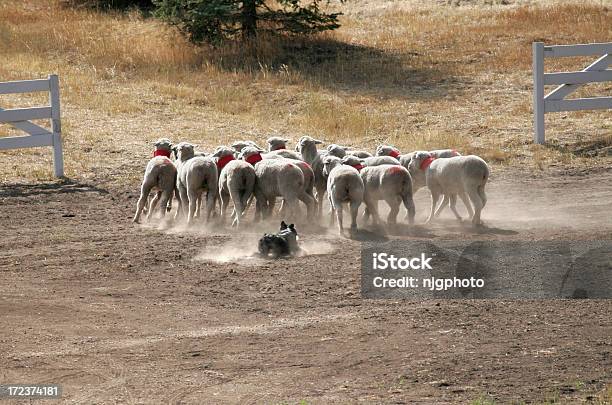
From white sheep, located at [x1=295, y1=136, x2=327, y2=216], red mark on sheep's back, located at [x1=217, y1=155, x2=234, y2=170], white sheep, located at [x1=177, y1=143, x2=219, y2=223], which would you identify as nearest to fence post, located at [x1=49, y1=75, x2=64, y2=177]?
white sheep, located at [x1=177, y1=143, x2=219, y2=223]

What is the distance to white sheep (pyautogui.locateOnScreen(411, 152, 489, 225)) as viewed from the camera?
13242mm

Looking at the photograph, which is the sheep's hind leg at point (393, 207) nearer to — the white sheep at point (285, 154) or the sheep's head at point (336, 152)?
the sheep's head at point (336, 152)

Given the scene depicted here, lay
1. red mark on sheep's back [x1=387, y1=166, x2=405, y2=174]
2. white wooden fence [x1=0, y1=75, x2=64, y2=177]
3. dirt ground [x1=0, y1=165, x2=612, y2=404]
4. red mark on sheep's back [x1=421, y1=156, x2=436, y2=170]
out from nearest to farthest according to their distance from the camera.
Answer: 1. dirt ground [x1=0, y1=165, x2=612, y2=404]
2. red mark on sheep's back [x1=387, y1=166, x2=405, y2=174]
3. red mark on sheep's back [x1=421, y1=156, x2=436, y2=170]
4. white wooden fence [x1=0, y1=75, x2=64, y2=177]

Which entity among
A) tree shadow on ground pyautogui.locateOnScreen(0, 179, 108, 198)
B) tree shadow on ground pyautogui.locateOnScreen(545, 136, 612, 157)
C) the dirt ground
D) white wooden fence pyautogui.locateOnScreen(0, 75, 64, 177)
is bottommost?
the dirt ground

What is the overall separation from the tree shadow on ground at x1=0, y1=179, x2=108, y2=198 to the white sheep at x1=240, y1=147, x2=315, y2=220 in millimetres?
3406

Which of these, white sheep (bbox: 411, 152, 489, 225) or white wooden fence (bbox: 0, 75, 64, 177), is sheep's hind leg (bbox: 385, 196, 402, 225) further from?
white wooden fence (bbox: 0, 75, 64, 177)

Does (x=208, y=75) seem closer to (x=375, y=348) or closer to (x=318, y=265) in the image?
(x=318, y=265)

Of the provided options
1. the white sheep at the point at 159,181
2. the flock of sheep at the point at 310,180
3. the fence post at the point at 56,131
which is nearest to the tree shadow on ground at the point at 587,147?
the flock of sheep at the point at 310,180

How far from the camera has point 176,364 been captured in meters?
8.63

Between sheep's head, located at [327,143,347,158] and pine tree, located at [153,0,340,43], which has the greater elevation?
pine tree, located at [153,0,340,43]

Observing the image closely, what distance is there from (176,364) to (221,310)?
1608 millimetres

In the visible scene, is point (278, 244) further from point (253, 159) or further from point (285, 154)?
point (285, 154)

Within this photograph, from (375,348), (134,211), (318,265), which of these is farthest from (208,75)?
(375,348)

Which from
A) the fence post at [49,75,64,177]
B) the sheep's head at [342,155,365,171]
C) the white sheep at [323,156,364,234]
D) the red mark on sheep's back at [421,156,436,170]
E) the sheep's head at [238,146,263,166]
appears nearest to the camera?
the white sheep at [323,156,364,234]
